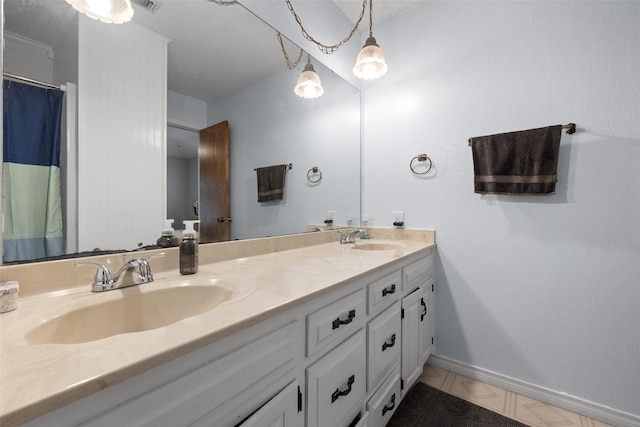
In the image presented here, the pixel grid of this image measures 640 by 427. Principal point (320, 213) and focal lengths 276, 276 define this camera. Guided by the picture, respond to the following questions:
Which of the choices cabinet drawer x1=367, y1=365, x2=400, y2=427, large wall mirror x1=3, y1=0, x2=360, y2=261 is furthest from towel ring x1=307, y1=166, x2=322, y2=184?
cabinet drawer x1=367, y1=365, x2=400, y2=427

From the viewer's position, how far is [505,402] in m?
1.46

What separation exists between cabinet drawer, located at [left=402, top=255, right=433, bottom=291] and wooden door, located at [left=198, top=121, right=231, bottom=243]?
0.88 m

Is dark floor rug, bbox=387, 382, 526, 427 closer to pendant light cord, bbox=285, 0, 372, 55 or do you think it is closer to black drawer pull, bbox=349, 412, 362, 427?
black drawer pull, bbox=349, 412, 362, 427

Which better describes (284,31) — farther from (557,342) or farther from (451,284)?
(557,342)

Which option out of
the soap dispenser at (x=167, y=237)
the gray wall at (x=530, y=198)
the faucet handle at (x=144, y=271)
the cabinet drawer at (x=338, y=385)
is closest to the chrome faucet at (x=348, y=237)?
the gray wall at (x=530, y=198)

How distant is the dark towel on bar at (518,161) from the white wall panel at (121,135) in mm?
1599

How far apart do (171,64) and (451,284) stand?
1.87 m

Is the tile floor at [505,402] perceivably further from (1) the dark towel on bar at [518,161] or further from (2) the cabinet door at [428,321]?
(1) the dark towel on bar at [518,161]

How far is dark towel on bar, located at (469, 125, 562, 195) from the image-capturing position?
1383 millimetres

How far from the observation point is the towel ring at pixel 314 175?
5.87 feet

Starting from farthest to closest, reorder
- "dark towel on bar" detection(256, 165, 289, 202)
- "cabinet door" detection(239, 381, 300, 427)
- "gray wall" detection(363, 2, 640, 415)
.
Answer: "dark towel on bar" detection(256, 165, 289, 202), "gray wall" detection(363, 2, 640, 415), "cabinet door" detection(239, 381, 300, 427)

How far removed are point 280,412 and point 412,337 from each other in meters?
0.96

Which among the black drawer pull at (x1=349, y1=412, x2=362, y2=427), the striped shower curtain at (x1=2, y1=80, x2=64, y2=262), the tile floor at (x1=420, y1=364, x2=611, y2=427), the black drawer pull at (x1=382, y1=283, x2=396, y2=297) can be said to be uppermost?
the striped shower curtain at (x1=2, y1=80, x2=64, y2=262)

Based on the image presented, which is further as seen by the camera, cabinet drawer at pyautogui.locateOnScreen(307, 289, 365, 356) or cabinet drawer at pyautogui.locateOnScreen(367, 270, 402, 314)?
cabinet drawer at pyautogui.locateOnScreen(367, 270, 402, 314)
